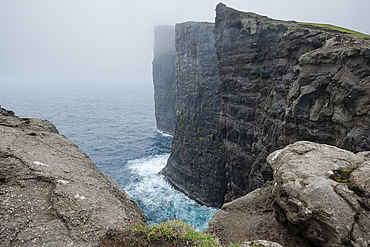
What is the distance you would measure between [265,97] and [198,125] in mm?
18751

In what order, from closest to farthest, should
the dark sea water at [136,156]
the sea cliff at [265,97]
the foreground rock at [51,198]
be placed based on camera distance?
the foreground rock at [51,198], the sea cliff at [265,97], the dark sea water at [136,156]

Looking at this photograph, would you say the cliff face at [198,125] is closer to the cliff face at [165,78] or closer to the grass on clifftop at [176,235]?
the cliff face at [165,78]

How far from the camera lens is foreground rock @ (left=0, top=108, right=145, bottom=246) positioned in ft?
15.7

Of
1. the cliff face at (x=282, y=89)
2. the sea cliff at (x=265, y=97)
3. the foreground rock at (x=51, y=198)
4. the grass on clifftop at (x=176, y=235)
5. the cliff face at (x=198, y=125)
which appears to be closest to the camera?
the foreground rock at (x=51, y=198)

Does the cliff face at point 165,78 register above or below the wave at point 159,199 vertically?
above

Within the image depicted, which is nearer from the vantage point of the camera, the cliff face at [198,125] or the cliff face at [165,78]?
the cliff face at [198,125]

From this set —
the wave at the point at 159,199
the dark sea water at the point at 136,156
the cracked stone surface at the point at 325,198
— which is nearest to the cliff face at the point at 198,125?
the wave at the point at 159,199

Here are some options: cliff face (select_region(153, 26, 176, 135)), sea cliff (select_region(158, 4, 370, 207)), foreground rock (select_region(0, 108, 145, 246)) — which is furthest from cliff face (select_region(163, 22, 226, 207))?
foreground rock (select_region(0, 108, 145, 246))

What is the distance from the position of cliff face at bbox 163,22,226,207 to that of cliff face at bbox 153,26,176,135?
30.7 meters

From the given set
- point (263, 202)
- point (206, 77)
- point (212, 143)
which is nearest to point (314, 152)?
point (263, 202)

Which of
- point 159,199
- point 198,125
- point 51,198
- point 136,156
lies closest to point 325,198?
point 51,198

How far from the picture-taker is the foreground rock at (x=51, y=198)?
188 inches

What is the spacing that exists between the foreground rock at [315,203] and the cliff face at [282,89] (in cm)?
703

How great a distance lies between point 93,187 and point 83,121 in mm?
93359
